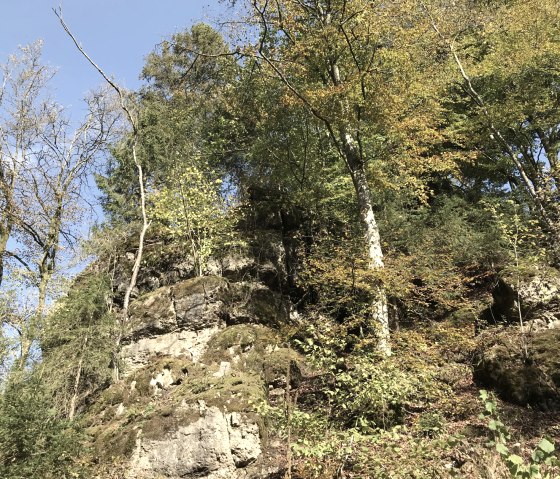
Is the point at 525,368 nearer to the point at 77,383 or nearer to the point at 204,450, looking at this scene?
→ the point at 204,450

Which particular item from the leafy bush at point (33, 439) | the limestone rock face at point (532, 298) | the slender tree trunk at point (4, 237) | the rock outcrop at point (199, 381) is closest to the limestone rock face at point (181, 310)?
the rock outcrop at point (199, 381)

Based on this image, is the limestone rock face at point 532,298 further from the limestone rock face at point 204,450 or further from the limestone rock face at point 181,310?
the limestone rock face at point 181,310

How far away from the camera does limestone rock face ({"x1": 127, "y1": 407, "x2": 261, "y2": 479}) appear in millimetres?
7344

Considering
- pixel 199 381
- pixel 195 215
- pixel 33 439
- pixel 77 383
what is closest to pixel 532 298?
pixel 199 381

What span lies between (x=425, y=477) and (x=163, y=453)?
4.99 meters

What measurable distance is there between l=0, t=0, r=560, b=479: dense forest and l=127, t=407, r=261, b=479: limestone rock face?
0.11 feet

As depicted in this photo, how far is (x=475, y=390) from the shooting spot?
8898 millimetres

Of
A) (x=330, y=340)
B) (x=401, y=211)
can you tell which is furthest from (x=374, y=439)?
(x=401, y=211)

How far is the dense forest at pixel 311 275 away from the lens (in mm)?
6629

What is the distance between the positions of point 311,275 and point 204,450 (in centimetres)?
440

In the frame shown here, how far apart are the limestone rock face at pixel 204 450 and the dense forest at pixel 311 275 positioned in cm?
3

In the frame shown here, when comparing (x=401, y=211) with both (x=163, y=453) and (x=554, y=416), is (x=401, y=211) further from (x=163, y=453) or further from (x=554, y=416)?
(x=163, y=453)

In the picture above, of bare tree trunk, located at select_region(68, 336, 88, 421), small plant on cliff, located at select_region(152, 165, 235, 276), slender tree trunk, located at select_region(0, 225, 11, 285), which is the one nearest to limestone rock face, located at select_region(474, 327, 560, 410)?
small plant on cliff, located at select_region(152, 165, 235, 276)

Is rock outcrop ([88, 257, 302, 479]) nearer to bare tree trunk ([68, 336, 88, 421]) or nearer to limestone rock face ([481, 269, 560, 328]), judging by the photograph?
bare tree trunk ([68, 336, 88, 421])
